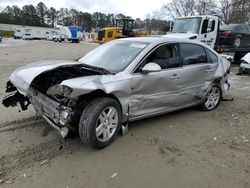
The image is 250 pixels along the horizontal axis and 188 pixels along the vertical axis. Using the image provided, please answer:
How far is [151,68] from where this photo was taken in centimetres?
381

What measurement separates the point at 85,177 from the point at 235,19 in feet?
131

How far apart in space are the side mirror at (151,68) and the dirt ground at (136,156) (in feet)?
3.60

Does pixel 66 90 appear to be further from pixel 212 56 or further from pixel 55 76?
pixel 212 56

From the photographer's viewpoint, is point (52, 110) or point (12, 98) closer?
point (52, 110)

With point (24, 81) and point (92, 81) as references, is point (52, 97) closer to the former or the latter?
point (24, 81)

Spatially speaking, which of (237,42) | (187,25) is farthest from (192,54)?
(237,42)

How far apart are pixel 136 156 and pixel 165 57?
187cm

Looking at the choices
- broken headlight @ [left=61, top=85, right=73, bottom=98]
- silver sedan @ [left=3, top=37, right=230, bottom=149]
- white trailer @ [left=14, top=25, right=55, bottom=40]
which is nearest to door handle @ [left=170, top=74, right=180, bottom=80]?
silver sedan @ [left=3, top=37, right=230, bottom=149]

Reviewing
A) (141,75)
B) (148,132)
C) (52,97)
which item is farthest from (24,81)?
(148,132)

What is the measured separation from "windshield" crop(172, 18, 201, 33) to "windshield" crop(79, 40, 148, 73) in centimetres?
844

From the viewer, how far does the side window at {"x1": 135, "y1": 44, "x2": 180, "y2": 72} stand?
4074mm

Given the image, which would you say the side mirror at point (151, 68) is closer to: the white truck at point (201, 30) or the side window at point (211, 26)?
the white truck at point (201, 30)

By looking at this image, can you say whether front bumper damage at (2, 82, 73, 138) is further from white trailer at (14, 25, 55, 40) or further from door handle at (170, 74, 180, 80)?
white trailer at (14, 25, 55, 40)

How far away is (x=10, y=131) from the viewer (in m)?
4.09
